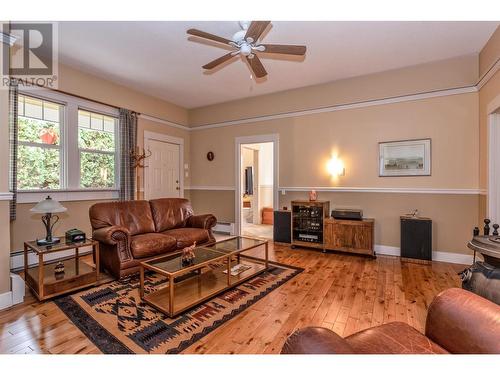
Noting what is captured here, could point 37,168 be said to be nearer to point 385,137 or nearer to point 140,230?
point 140,230

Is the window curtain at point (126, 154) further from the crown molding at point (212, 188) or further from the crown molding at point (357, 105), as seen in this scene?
the crown molding at point (357, 105)

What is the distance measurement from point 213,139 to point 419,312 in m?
4.83

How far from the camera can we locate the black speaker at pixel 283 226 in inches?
179

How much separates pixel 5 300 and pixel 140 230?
1.47 m

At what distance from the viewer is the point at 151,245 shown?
10.1ft

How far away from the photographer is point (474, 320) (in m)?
1.12

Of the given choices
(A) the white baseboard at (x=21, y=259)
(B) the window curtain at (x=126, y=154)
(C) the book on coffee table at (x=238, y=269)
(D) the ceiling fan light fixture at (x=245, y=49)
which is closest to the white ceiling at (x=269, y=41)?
(D) the ceiling fan light fixture at (x=245, y=49)

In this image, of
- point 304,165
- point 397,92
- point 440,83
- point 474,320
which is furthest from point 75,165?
point 440,83

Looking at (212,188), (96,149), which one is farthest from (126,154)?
(212,188)

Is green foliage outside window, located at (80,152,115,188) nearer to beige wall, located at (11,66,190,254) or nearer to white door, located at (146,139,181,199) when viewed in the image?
beige wall, located at (11,66,190,254)

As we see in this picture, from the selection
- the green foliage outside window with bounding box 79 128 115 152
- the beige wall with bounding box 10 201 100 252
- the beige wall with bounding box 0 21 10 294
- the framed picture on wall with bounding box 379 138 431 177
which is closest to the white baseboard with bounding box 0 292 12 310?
the beige wall with bounding box 0 21 10 294

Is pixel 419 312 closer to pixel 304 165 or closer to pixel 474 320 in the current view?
pixel 474 320

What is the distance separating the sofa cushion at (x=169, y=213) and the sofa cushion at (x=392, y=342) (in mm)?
3156

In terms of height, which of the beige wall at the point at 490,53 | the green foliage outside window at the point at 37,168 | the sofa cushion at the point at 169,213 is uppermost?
the beige wall at the point at 490,53
